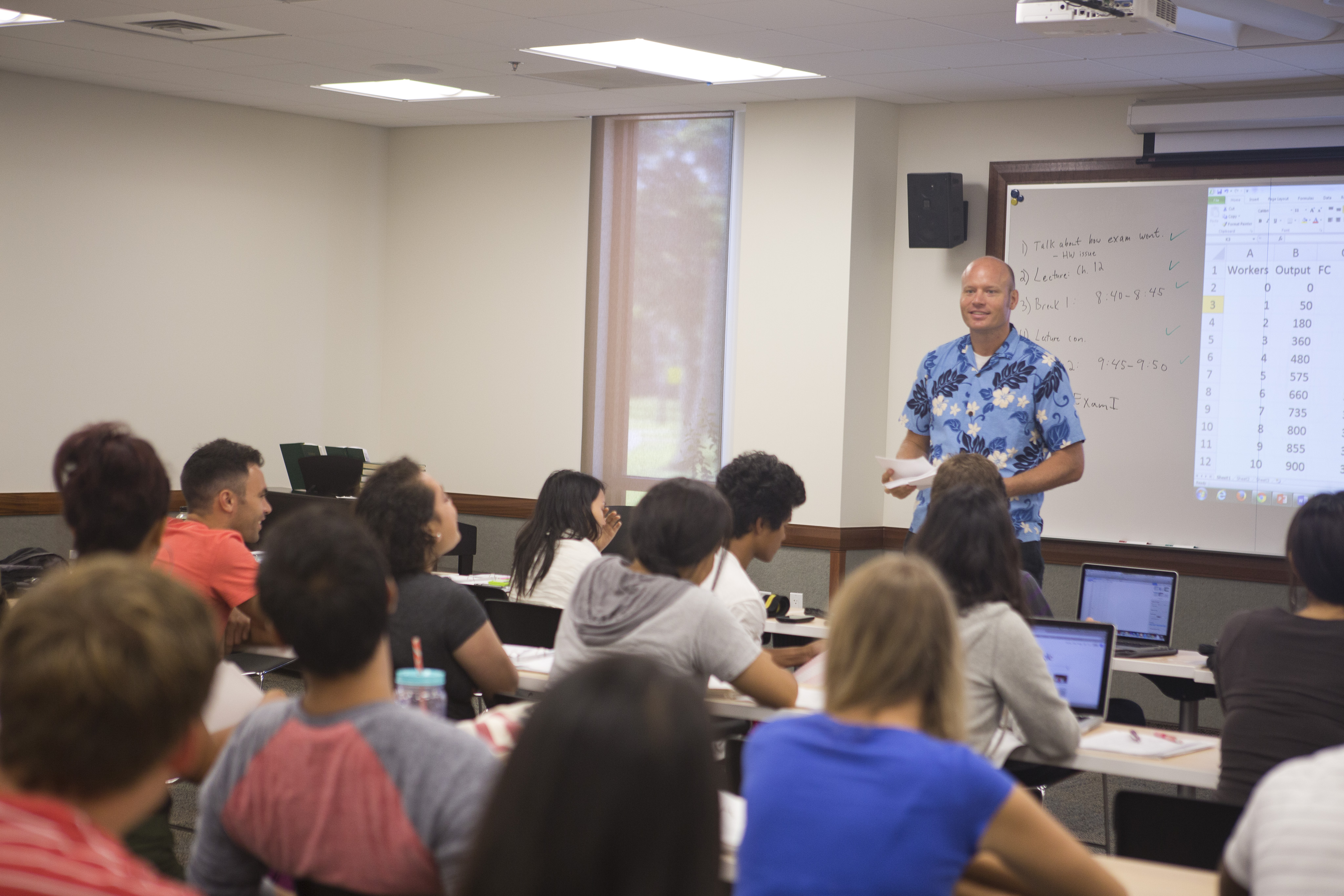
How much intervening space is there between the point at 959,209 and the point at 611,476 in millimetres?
2597

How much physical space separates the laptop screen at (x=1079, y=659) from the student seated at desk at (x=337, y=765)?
1910 millimetres

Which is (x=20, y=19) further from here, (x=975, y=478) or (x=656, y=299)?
(x=975, y=478)

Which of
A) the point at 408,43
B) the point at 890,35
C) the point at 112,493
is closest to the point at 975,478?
the point at 112,493

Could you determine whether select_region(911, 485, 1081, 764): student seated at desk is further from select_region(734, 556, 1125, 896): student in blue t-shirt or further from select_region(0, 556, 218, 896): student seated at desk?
select_region(0, 556, 218, 896): student seated at desk

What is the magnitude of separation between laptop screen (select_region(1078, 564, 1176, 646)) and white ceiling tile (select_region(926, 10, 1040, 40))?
2074 millimetres

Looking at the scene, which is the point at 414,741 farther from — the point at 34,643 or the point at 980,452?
the point at 980,452

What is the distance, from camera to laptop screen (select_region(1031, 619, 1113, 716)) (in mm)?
3230

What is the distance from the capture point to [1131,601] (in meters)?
4.49

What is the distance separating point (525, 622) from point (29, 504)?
4175 millimetres

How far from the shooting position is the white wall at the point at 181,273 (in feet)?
23.1

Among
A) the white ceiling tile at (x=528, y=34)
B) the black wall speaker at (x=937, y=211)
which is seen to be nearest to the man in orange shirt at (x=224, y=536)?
the white ceiling tile at (x=528, y=34)

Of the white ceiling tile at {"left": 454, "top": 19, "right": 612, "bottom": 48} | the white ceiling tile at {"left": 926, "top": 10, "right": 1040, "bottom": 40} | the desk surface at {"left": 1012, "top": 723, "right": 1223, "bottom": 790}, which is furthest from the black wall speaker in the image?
the desk surface at {"left": 1012, "top": 723, "right": 1223, "bottom": 790}

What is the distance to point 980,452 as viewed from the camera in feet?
16.4

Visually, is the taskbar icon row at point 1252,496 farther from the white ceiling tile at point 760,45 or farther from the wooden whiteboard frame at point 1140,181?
the white ceiling tile at point 760,45
